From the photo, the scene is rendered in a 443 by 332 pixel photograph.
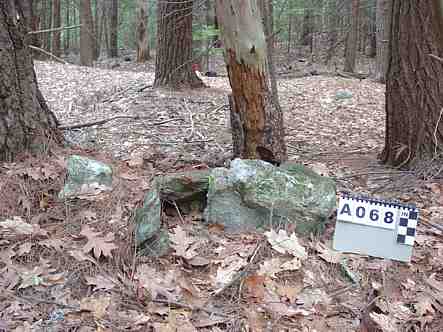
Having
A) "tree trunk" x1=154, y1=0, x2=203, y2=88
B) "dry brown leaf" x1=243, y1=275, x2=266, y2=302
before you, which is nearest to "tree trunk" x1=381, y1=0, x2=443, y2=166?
"dry brown leaf" x1=243, y1=275, x2=266, y2=302

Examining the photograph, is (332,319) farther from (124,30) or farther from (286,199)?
A: (124,30)

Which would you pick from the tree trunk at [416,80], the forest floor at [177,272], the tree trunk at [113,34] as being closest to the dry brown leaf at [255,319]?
the forest floor at [177,272]

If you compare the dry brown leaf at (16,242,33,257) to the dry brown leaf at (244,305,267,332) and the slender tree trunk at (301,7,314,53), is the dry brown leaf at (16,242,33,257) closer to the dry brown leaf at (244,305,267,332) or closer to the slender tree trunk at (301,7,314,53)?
the dry brown leaf at (244,305,267,332)

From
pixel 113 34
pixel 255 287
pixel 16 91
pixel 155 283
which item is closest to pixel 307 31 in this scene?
pixel 113 34

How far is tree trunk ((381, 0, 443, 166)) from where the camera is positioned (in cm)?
351

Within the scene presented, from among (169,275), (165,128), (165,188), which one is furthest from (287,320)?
(165,128)

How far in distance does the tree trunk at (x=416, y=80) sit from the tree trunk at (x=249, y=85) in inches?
40.4

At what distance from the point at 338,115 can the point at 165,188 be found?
3.80 metres

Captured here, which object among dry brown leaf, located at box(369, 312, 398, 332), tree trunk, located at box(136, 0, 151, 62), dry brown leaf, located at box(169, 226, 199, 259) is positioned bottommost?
dry brown leaf, located at box(369, 312, 398, 332)

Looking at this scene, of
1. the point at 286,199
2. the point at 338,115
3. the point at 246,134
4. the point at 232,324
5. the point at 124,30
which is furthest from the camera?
the point at 124,30

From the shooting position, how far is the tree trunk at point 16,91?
2838mm

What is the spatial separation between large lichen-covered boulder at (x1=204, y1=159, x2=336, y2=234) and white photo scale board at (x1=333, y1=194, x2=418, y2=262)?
0.49 feet

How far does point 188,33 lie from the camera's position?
6406 mm

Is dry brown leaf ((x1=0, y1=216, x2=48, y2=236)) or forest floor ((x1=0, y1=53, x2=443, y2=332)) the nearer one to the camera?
forest floor ((x1=0, y1=53, x2=443, y2=332))
